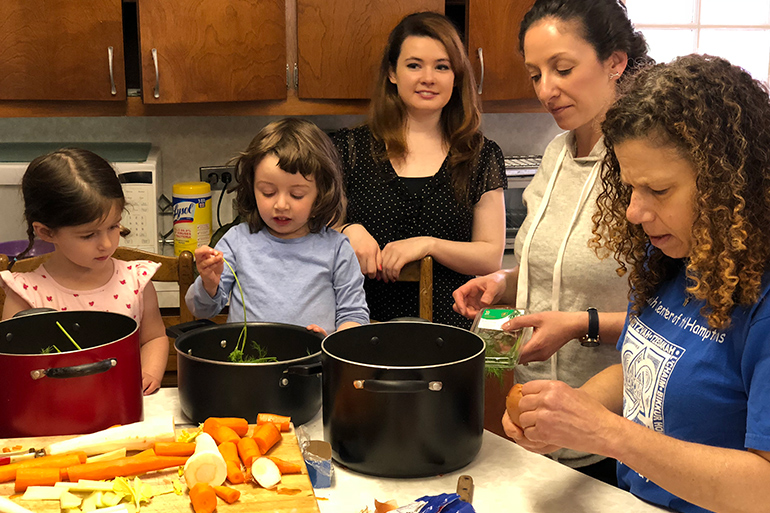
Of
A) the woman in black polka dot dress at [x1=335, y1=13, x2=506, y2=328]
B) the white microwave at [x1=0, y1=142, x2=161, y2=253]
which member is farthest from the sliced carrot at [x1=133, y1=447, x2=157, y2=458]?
the white microwave at [x1=0, y1=142, x2=161, y2=253]

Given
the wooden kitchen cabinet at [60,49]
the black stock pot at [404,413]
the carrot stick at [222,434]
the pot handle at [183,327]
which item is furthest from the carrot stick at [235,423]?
the wooden kitchen cabinet at [60,49]

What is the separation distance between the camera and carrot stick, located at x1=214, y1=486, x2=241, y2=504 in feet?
2.86

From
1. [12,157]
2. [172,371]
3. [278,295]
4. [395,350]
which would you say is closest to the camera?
[395,350]

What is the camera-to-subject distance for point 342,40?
2594mm

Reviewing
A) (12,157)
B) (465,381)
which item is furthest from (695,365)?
(12,157)

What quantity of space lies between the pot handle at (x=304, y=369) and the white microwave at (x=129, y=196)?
1561 mm

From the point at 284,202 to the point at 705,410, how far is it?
3.05 feet

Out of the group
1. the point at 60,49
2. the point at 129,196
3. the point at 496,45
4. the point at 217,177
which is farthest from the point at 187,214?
the point at 496,45

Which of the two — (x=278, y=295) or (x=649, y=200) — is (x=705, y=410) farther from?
(x=278, y=295)

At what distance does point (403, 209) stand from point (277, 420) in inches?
47.3

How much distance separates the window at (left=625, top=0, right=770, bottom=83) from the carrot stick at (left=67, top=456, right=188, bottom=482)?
2978mm

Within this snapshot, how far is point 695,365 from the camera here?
3.01 ft

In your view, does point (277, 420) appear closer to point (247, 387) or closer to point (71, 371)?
point (247, 387)

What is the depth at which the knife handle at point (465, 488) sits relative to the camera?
3.15 ft
